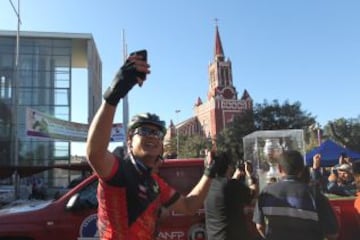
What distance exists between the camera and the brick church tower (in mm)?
101375

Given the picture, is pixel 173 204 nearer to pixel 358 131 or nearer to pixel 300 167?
pixel 300 167

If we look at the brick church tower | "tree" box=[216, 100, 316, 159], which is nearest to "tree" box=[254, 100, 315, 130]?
"tree" box=[216, 100, 316, 159]

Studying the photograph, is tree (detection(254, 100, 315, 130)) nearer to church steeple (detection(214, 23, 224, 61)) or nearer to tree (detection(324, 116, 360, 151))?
tree (detection(324, 116, 360, 151))

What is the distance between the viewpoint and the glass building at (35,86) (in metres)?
40.8

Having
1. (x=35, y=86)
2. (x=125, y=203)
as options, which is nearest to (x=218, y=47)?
(x=35, y=86)

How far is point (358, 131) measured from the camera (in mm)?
55281

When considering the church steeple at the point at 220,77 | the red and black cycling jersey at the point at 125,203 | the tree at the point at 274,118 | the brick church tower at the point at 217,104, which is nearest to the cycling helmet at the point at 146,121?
the red and black cycling jersey at the point at 125,203

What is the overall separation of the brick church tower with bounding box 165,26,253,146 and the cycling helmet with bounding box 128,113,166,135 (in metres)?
93.1

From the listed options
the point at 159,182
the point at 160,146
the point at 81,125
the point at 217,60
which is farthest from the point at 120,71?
the point at 217,60

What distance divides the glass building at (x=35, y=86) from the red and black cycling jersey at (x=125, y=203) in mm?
39331

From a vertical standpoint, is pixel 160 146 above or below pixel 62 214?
above

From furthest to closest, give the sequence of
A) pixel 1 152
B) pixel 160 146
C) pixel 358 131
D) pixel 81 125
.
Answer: pixel 358 131 → pixel 1 152 → pixel 81 125 → pixel 160 146

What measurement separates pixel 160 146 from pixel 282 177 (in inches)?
73.5

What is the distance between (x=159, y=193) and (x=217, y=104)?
99.4 meters
